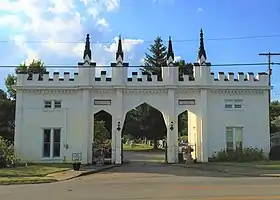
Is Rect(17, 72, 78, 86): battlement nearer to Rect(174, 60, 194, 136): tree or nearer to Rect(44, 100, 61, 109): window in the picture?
Rect(44, 100, 61, 109): window

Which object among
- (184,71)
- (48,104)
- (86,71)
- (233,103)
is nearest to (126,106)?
(86,71)

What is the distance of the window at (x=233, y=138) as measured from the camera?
124 feet

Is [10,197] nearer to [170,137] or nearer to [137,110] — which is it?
[170,137]

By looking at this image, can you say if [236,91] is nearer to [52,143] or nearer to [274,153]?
[274,153]

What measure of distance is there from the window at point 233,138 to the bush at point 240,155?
20.7 inches

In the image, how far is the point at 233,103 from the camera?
38.2m

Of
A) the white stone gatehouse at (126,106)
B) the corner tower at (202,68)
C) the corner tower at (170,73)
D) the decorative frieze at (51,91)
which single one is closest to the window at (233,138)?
the white stone gatehouse at (126,106)

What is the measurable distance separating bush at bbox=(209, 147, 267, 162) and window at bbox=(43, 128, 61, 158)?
1275cm

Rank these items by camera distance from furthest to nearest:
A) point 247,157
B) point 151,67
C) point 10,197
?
point 151,67 → point 247,157 → point 10,197

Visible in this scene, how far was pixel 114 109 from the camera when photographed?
37.7 meters

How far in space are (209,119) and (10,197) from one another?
24.9 metres

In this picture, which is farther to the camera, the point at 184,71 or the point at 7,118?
the point at 184,71

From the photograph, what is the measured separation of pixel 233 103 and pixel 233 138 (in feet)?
9.78

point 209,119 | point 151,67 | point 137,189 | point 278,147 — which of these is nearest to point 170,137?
point 209,119
